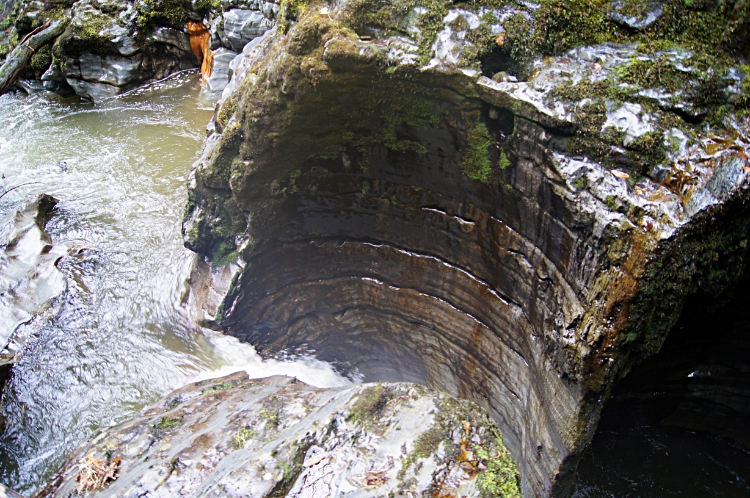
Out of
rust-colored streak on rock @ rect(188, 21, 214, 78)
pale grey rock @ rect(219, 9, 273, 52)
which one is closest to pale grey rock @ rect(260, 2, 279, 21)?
pale grey rock @ rect(219, 9, 273, 52)

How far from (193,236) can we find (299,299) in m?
1.43

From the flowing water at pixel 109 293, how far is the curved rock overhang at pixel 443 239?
0.90 metres

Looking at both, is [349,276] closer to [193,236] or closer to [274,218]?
[274,218]

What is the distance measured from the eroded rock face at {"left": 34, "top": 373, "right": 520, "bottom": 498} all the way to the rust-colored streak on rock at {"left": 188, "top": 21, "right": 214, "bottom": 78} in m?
8.56

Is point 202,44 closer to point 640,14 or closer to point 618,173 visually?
point 640,14

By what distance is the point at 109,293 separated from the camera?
19.9 ft

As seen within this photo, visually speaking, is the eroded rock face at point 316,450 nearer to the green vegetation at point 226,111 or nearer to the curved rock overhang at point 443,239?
the curved rock overhang at point 443,239

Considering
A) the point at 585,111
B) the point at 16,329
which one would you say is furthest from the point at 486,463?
the point at 16,329

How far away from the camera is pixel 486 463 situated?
2.04m

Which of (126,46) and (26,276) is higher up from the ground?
(126,46)

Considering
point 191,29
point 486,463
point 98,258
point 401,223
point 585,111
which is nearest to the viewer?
point 486,463

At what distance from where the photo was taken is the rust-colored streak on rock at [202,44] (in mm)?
9820

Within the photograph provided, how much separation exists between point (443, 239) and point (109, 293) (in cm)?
459

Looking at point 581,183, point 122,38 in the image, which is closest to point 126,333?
point 581,183
